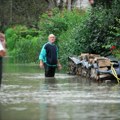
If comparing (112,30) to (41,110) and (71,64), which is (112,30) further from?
(41,110)

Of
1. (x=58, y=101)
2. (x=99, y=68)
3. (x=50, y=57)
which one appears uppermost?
(x=50, y=57)

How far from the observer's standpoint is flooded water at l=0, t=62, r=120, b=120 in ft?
34.5

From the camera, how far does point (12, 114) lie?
10727 millimetres

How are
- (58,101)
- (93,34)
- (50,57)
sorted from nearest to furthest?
(58,101) < (50,57) < (93,34)

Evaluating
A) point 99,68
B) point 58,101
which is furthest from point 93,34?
point 58,101

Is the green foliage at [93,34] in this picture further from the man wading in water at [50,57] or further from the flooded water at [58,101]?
the flooded water at [58,101]

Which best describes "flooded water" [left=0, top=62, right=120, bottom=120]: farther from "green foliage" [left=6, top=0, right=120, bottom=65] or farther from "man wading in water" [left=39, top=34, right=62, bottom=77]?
"green foliage" [left=6, top=0, right=120, bottom=65]

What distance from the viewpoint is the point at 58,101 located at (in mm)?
12609

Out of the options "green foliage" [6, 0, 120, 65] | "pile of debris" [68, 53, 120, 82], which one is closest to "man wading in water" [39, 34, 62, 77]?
"pile of debris" [68, 53, 120, 82]

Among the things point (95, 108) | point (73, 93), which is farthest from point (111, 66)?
point (95, 108)

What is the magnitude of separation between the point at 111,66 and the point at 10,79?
3.40 m

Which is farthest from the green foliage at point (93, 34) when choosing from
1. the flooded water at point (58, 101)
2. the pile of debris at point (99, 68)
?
the flooded water at point (58, 101)

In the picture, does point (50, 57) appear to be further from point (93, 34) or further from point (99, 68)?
point (93, 34)

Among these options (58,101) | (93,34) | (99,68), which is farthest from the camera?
(93,34)
